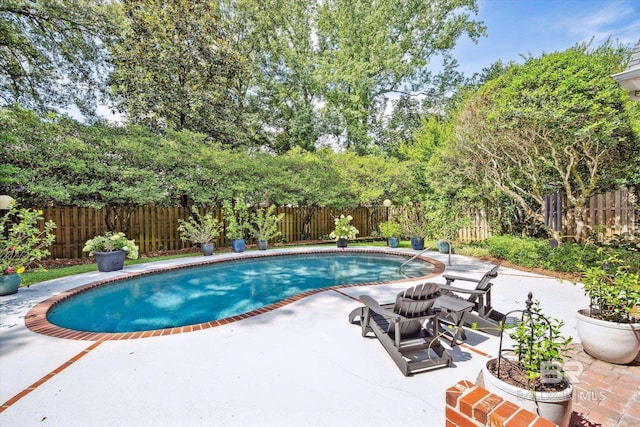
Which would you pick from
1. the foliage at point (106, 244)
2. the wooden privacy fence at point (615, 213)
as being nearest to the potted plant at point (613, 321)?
the wooden privacy fence at point (615, 213)

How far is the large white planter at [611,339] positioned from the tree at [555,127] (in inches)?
195

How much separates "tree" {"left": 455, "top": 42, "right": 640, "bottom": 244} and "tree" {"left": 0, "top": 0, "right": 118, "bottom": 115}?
13811 mm

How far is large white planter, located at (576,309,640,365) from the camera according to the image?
8.74 feet

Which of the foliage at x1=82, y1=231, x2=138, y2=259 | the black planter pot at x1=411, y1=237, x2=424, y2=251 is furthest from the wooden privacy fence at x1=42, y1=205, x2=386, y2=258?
the black planter pot at x1=411, y1=237, x2=424, y2=251

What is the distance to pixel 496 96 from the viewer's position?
8016 mm

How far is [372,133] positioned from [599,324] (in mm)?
20826

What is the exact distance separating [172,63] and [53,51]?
159 inches

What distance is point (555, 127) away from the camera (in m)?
6.64

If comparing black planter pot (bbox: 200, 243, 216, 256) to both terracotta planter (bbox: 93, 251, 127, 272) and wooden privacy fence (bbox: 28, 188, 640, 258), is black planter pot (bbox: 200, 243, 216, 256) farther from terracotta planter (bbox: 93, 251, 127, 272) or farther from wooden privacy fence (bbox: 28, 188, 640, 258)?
terracotta planter (bbox: 93, 251, 127, 272)

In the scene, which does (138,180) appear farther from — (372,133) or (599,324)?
(372,133)

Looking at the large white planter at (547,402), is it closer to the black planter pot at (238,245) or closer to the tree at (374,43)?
the black planter pot at (238,245)

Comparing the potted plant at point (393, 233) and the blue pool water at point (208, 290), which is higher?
the potted plant at point (393, 233)

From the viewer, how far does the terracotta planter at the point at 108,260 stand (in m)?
7.63

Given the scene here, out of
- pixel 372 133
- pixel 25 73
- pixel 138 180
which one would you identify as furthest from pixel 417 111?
pixel 25 73
